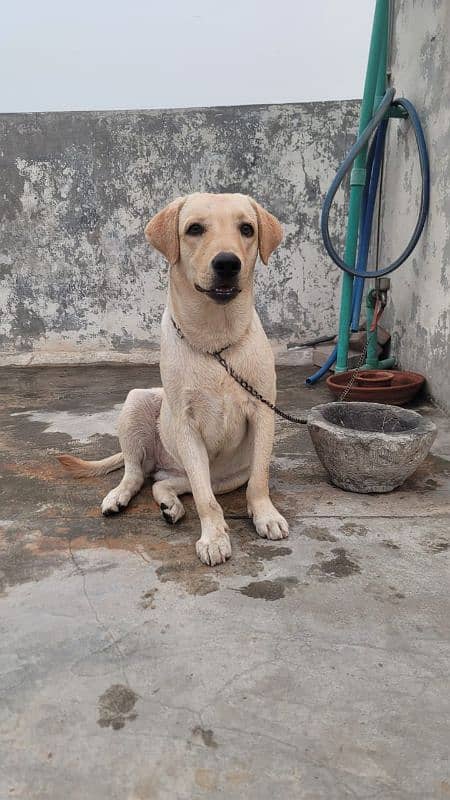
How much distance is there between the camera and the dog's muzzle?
2199 mm

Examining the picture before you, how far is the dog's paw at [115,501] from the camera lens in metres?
2.64

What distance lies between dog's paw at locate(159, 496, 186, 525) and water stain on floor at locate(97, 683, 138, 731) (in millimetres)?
1005

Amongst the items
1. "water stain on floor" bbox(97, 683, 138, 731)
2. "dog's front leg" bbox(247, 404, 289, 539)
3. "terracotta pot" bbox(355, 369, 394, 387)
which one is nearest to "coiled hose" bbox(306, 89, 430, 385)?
"terracotta pot" bbox(355, 369, 394, 387)

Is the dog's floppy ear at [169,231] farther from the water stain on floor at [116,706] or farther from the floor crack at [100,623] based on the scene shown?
the water stain on floor at [116,706]

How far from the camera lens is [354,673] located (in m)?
1.59

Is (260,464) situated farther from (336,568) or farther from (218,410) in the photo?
(336,568)

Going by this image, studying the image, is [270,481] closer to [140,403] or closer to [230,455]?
[230,455]

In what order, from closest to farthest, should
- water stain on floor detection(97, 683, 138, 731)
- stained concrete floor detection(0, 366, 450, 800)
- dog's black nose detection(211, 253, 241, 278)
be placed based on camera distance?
stained concrete floor detection(0, 366, 450, 800) → water stain on floor detection(97, 683, 138, 731) → dog's black nose detection(211, 253, 241, 278)

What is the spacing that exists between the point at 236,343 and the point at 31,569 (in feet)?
3.92

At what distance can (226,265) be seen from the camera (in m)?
2.21

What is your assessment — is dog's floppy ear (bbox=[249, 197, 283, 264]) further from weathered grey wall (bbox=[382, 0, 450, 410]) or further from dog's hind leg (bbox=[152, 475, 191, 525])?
weathered grey wall (bbox=[382, 0, 450, 410])

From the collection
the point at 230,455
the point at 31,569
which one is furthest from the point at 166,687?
the point at 230,455

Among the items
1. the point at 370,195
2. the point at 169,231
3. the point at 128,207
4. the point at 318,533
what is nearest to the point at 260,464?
the point at 318,533

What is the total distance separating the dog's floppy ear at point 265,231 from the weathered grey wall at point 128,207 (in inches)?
143
